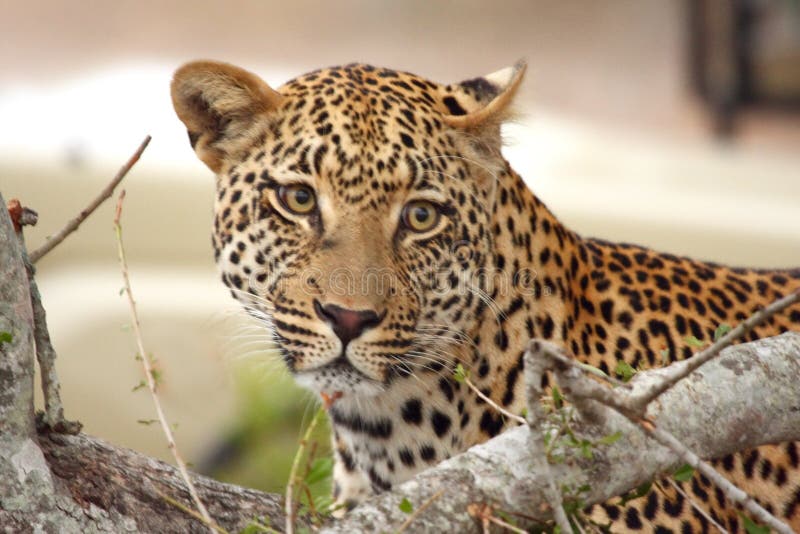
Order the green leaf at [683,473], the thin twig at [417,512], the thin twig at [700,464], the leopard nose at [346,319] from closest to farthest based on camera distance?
the thin twig at [700,464]
the thin twig at [417,512]
the green leaf at [683,473]
the leopard nose at [346,319]

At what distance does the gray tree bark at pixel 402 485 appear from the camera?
431 centimetres

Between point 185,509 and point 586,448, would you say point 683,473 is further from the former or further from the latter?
point 185,509

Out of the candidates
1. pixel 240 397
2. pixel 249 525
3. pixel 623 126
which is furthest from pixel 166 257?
pixel 249 525

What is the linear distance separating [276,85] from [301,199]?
43.8 ft

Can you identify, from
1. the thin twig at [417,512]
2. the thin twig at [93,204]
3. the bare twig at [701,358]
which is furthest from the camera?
the thin twig at [93,204]

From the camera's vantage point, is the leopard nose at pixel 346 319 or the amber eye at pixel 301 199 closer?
the leopard nose at pixel 346 319

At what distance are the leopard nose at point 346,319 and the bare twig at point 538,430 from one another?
1.61 metres

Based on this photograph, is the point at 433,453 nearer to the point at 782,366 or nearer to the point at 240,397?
the point at 782,366

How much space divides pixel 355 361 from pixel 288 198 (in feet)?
2.73

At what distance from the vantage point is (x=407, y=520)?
4.18 meters

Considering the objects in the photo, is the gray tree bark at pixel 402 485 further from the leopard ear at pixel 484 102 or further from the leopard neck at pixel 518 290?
the leopard ear at pixel 484 102

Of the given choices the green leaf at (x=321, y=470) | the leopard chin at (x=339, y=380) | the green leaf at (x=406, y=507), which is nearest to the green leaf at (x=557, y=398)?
the green leaf at (x=406, y=507)

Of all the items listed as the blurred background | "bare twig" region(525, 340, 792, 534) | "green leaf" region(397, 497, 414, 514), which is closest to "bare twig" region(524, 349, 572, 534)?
"bare twig" region(525, 340, 792, 534)

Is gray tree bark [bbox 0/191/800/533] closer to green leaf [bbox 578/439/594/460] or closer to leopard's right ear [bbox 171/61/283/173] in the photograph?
green leaf [bbox 578/439/594/460]
